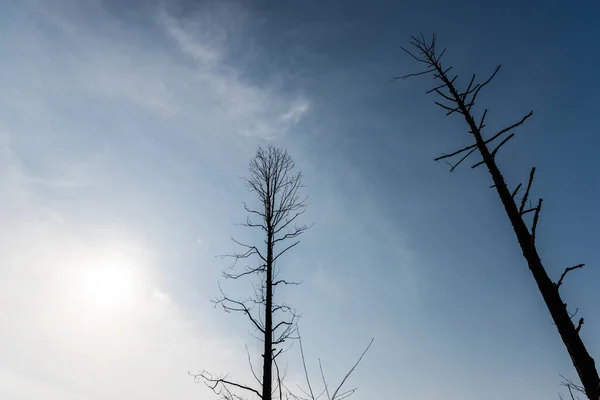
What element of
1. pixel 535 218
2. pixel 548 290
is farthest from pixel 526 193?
pixel 548 290

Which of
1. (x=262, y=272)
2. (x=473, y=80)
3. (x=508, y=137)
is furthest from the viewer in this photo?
(x=262, y=272)

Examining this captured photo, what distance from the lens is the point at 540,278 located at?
3461mm

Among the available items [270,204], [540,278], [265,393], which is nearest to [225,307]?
[265,393]

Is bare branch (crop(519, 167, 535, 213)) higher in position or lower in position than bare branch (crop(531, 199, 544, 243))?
higher

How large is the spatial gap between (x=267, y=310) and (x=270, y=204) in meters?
2.86

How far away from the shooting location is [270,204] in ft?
27.5

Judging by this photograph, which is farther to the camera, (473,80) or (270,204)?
(270,204)

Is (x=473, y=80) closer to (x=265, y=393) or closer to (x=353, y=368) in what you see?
(x=353, y=368)

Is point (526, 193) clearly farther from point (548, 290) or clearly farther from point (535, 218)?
point (548, 290)

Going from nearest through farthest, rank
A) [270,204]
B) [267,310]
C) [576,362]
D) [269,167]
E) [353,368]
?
[353,368], [576,362], [267,310], [270,204], [269,167]

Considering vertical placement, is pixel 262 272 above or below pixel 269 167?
below

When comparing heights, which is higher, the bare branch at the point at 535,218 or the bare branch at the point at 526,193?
the bare branch at the point at 526,193

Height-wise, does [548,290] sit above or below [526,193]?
below

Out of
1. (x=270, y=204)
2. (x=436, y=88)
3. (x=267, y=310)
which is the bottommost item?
(x=267, y=310)
